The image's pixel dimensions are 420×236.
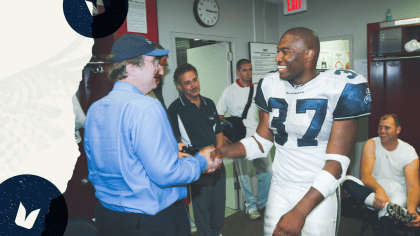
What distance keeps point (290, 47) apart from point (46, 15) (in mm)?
1605

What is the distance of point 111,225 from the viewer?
146cm

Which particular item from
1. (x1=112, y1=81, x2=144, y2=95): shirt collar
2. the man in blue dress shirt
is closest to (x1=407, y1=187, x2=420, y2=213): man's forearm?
the man in blue dress shirt

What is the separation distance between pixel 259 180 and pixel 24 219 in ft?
8.81

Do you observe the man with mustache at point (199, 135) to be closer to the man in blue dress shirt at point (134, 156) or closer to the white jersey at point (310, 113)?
the white jersey at point (310, 113)

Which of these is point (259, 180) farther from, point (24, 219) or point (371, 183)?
point (24, 219)

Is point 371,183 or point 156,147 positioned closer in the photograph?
point 156,147

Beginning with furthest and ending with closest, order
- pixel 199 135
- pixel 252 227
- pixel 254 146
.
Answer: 1. pixel 252 227
2. pixel 199 135
3. pixel 254 146

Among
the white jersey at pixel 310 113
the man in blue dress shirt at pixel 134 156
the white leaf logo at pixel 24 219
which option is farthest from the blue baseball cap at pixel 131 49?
the white leaf logo at pixel 24 219

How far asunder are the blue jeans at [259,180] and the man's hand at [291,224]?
2.42 metres

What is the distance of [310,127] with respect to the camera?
160 cm

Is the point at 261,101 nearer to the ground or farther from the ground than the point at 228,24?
nearer to the ground

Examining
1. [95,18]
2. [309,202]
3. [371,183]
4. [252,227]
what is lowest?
[252,227]

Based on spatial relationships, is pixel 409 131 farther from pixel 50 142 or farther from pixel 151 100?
pixel 50 142

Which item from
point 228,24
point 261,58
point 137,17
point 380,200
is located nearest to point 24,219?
point 137,17
